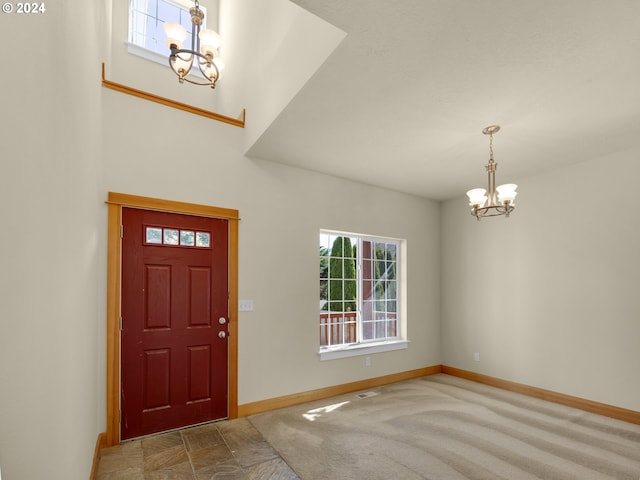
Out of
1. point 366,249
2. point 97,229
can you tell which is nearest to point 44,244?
point 97,229

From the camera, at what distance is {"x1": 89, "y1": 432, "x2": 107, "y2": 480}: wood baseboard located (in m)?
2.37

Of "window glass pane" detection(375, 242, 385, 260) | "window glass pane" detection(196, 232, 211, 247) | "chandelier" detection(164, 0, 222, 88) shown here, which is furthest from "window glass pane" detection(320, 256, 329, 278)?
"chandelier" detection(164, 0, 222, 88)

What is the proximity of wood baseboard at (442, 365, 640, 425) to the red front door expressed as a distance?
137 inches

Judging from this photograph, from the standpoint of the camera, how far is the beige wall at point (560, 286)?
3553 millimetres

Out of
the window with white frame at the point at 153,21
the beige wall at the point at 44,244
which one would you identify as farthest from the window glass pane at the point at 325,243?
the window with white frame at the point at 153,21

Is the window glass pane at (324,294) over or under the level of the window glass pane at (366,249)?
under

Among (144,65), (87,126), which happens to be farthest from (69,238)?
(144,65)

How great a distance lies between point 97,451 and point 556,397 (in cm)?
471

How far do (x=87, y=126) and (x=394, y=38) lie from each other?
200cm

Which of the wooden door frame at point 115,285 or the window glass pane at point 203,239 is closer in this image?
the wooden door frame at point 115,285

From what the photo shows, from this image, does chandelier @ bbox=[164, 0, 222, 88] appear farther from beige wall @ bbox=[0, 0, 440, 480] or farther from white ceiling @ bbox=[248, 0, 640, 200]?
white ceiling @ bbox=[248, 0, 640, 200]

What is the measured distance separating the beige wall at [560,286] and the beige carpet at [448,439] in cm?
48

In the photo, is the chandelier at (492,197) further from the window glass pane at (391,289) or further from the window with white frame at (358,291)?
the window glass pane at (391,289)

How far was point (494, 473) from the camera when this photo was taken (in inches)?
97.9
